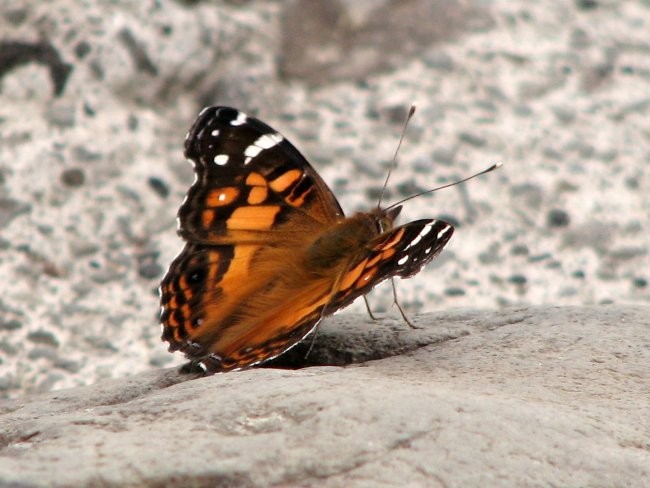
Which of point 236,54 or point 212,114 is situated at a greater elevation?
point 236,54

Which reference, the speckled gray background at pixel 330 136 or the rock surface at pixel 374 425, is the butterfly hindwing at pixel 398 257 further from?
Result: the speckled gray background at pixel 330 136

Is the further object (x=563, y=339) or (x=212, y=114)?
(x=212, y=114)

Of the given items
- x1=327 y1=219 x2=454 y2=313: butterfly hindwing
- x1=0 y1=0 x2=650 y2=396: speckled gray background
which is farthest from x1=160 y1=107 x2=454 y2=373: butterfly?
x1=0 y1=0 x2=650 y2=396: speckled gray background

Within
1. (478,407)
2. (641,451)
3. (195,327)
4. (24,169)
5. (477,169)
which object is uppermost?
(24,169)

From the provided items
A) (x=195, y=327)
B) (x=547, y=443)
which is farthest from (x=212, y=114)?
(x=547, y=443)

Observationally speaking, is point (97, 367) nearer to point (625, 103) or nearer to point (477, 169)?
point (477, 169)

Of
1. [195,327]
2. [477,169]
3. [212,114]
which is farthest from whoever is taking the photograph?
[477,169]
